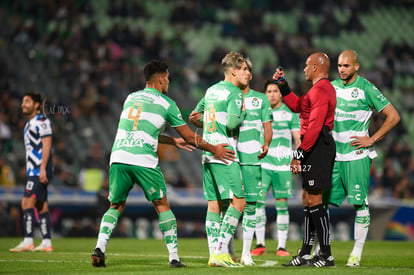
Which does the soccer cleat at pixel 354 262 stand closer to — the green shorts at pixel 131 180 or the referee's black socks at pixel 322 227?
the referee's black socks at pixel 322 227

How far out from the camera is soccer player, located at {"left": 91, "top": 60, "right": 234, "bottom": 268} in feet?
25.8

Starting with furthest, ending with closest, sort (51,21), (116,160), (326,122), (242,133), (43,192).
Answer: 1. (51,21)
2. (43,192)
3. (242,133)
4. (326,122)
5. (116,160)

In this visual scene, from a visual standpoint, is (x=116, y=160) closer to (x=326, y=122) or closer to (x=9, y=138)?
(x=326, y=122)

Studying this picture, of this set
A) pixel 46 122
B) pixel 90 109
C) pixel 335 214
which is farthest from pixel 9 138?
pixel 335 214

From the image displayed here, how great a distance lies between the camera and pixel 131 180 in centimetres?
798

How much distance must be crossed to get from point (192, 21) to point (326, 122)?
20.3 metres

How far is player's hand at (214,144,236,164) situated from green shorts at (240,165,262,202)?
104cm

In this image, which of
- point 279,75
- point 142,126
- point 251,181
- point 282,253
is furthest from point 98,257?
point 282,253

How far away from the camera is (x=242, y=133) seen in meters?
9.87

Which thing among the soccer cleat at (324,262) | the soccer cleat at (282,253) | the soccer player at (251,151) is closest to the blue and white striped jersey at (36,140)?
the soccer player at (251,151)

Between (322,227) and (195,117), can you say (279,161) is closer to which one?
(195,117)

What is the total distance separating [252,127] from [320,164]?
68.6 inches

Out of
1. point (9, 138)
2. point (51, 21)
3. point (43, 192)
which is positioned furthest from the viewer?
point (51, 21)

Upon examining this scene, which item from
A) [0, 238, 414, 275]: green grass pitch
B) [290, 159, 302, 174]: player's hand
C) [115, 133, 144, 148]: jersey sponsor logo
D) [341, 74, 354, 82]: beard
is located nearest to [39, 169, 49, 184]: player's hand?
[0, 238, 414, 275]: green grass pitch
